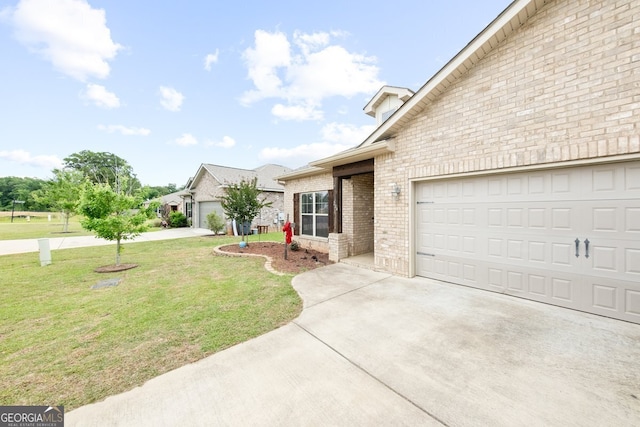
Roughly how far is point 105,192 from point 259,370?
805 centimetres

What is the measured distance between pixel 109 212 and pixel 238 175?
13474 millimetres

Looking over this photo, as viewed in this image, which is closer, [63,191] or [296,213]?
[296,213]

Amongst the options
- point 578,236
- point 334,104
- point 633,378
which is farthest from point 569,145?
point 334,104

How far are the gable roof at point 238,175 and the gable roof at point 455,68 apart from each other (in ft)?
39.4

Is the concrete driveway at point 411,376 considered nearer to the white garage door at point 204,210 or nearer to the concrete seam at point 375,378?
the concrete seam at point 375,378

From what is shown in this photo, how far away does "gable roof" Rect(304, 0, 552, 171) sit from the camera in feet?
14.5

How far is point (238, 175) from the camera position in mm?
20594

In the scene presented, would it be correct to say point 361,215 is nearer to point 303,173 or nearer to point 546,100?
point 303,173

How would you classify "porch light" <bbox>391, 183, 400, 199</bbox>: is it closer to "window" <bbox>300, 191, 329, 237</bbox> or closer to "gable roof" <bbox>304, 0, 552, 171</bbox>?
"gable roof" <bbox>304, 0, 552, 171</bbox>

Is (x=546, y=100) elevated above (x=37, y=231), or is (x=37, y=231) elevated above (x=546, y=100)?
(x=546, y=100)

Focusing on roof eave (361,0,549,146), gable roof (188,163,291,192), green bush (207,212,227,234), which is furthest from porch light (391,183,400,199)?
green bush (207,212,227,234)

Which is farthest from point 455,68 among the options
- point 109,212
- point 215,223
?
point 215,223

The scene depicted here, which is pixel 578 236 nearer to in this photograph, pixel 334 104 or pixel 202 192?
pixel 334 104

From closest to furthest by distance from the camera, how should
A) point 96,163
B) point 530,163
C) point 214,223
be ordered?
point 530,163, point 214,223, point 96,163
